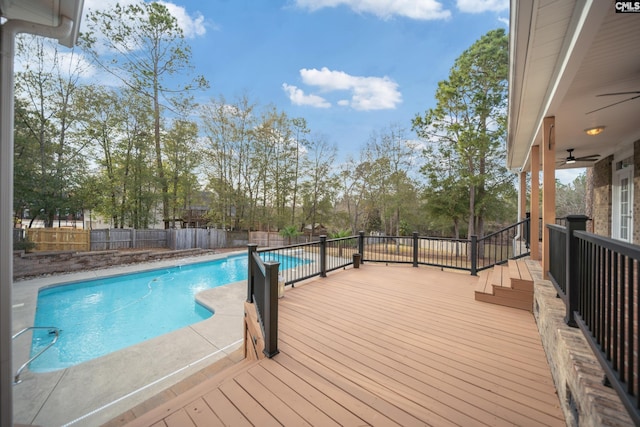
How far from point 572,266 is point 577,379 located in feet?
3.11

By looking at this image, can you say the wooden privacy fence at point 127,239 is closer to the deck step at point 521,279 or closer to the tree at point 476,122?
the tree at point 476,122

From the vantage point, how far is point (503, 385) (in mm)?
1933

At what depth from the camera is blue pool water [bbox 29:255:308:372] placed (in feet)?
14.7

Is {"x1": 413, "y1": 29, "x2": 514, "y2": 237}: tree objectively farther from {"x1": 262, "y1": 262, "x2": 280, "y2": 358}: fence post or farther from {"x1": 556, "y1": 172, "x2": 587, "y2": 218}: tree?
{"x1": 556, "y1": 172, "x2": 587, "y2": 218}: tree

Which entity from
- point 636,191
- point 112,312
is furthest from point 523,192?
point 112,312

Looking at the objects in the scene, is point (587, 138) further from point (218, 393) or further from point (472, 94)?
point (472, 94)

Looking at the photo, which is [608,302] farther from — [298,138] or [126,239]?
[298,138]

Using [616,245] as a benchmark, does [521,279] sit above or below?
below

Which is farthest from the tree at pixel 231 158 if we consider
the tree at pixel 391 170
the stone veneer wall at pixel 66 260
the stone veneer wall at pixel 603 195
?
the stone veneer wall at pixel 603 195

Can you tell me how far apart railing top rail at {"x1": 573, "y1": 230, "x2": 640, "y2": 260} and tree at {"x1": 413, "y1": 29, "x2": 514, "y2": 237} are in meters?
10.4

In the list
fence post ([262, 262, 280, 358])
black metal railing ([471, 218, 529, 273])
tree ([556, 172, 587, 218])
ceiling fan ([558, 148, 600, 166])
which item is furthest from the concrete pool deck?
tree ([556, 172, 587, 218])

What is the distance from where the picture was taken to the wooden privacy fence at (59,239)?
853 centimetres

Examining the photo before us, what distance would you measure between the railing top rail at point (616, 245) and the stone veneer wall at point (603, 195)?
629 centimetres

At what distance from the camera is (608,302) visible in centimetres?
129
